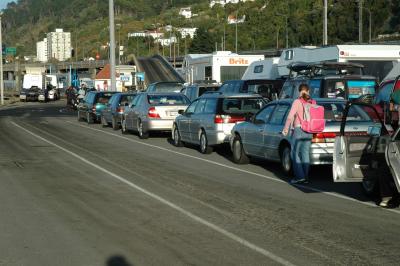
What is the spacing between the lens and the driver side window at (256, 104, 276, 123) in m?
15.1

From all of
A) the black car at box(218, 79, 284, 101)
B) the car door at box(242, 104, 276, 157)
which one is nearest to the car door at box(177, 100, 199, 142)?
the car door at box(242, 104, 276, 157)

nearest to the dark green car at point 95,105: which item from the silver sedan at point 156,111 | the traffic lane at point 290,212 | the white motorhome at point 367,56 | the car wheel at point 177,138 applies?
the silver sedan at point 156,111

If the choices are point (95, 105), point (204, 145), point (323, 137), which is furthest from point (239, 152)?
point (95, 105)

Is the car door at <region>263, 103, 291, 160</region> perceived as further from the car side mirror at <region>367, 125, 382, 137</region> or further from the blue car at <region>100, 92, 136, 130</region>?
the blue car at <region>100, 92, 136, 130</region>

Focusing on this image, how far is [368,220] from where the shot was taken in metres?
9.44

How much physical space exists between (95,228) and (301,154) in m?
5.21

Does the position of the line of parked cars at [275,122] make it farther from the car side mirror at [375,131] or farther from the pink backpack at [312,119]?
the pink backpack at [312,119]

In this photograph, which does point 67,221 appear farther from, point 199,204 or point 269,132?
point 269,132

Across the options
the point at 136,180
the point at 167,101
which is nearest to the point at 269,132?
the point at 136,180

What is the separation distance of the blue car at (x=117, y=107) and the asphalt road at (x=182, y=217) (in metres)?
11.7

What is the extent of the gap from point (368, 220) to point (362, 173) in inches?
53.2

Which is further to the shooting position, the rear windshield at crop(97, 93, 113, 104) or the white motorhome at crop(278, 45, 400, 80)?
the rear windshield at crop(97, 93, 113, 104)

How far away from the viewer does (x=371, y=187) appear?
11.1 m

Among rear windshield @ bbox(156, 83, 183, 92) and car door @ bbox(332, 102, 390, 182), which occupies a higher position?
rear windshield @ bbox(156, 83, 183, 92)
